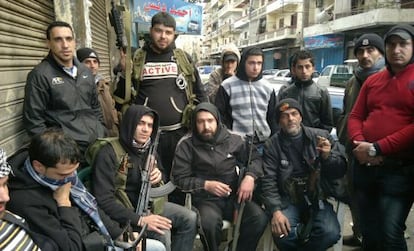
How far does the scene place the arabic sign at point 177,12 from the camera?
8.98m

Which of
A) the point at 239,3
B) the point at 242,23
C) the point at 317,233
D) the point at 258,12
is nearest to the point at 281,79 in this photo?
the point at 317,233

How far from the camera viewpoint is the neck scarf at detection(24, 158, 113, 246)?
1.71 metres

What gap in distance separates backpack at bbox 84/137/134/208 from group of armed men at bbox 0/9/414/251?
0.05 feet

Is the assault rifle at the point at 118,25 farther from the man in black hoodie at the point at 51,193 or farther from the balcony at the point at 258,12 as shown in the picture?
the balcony at the point at 258,12

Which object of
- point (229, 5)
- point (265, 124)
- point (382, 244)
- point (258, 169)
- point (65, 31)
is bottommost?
point (382, 244)

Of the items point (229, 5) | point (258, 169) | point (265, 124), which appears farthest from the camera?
point (229, 5)

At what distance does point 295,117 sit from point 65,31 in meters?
1.98

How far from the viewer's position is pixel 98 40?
6.27m

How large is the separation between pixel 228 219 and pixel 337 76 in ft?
36.4

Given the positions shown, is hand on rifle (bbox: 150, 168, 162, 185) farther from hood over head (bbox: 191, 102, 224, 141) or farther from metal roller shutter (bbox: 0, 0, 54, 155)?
metal roller shutter (bbox: 0, 0, 54, 155)

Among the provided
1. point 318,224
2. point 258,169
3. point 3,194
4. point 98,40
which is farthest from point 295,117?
point 98,40

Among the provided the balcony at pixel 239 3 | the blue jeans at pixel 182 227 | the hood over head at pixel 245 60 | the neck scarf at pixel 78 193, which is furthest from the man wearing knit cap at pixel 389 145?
the balcony at pixel 239 3

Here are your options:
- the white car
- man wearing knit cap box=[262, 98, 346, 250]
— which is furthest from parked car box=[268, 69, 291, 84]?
man wearing knit cap box=[262, 98, 346, 250]

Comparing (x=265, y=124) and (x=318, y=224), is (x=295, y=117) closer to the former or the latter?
(x=265, y=124)
